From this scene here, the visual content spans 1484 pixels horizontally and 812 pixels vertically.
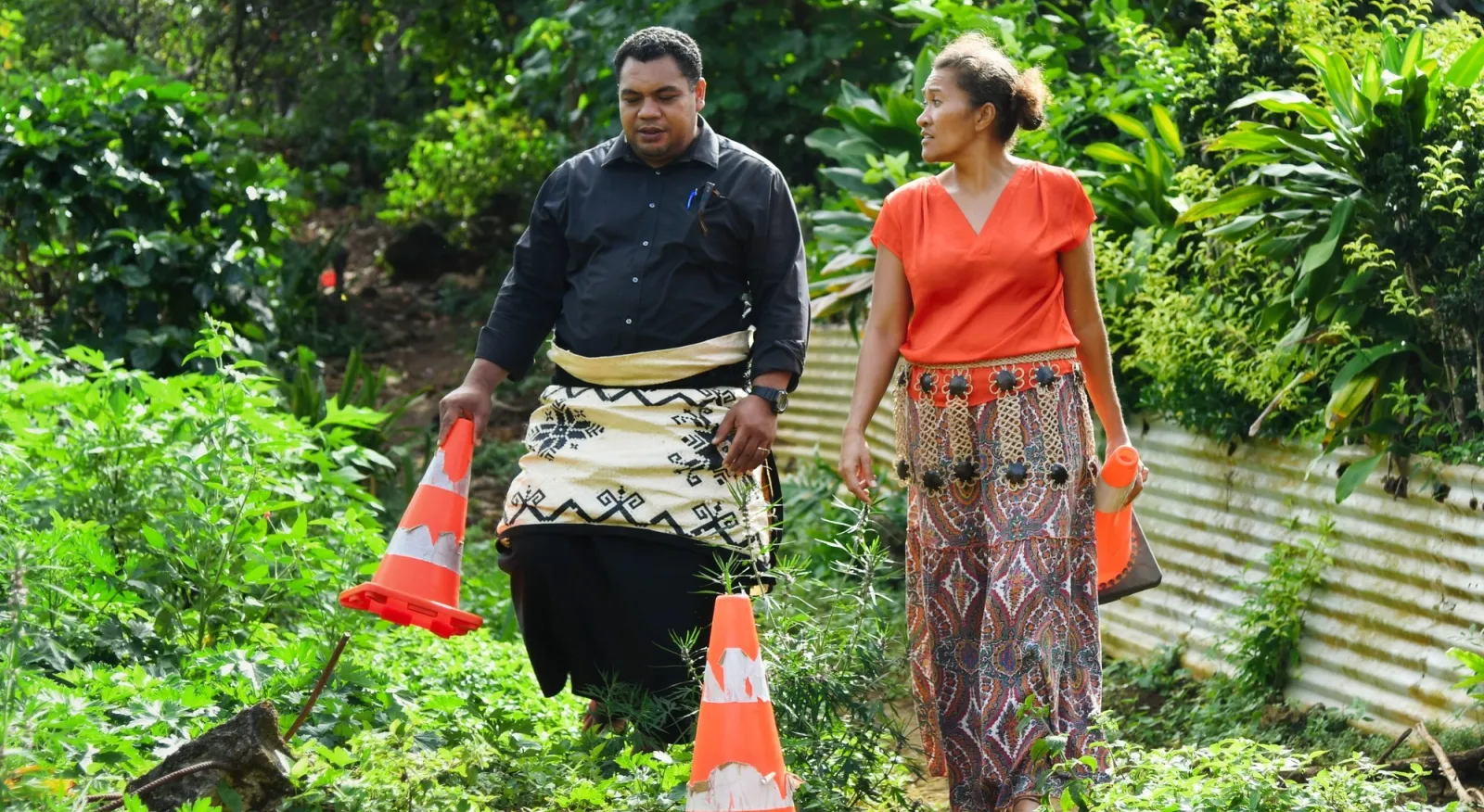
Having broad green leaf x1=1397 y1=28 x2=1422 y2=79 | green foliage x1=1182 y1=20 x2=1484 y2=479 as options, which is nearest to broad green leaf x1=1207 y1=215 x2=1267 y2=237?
green foliage x1=1182 y1=20 x2=1484 y2=479

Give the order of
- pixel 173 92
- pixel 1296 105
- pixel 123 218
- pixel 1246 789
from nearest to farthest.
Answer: pixel 1246 789
pixel 1296 105
pixel 173 92
pixel 123 218

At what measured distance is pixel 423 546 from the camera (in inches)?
167

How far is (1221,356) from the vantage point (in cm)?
575

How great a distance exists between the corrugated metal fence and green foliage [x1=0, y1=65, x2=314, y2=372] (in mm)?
4936

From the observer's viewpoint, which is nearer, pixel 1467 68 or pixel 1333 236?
pixel 1467 68

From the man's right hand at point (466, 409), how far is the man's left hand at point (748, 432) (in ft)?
2.11

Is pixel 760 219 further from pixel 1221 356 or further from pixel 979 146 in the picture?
pixel 1221 356

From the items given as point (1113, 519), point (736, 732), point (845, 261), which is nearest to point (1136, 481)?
point (1113, 519)

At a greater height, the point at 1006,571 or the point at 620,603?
the point at 1006,571

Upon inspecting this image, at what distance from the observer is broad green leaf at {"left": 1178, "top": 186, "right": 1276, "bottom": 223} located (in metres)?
5.50

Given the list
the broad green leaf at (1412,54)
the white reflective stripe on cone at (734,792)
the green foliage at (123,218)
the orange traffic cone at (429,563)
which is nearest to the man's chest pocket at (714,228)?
the orange traffic cone at (429,563)

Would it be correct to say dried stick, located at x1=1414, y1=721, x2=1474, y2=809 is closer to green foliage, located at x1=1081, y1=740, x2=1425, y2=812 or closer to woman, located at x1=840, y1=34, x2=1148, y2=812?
green foliage, located at x1=1081, y1=740, x2=1425, y2=812

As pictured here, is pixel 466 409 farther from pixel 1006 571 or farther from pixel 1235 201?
pixel 1235 201

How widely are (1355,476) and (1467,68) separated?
4.02 feet
